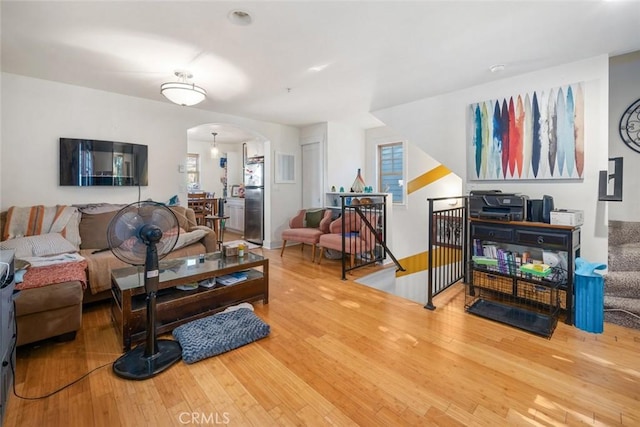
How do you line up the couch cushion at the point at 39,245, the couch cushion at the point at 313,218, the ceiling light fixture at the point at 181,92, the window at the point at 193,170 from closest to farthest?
the couch cushion at the point at 39,245 < the ceiling light fixture at the point at 181,92 < the couch cushion at the point at 313,218 < the window at the point at 193,170

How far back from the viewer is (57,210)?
10.5 ft

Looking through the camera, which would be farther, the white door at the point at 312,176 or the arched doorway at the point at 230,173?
the arched doorway at the point at 230,173

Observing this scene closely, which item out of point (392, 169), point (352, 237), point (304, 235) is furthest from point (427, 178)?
point (304, 235)

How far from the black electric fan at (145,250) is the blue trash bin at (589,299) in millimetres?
3103

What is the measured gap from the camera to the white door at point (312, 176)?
5.59 m

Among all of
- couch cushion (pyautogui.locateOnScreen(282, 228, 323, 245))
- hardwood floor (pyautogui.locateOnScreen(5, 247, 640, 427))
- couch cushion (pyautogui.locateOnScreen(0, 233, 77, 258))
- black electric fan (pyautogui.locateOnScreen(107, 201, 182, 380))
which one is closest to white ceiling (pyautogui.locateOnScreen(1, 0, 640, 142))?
black electric fan (pyautogui.locateOnScreen(107, 201, 182, 380))

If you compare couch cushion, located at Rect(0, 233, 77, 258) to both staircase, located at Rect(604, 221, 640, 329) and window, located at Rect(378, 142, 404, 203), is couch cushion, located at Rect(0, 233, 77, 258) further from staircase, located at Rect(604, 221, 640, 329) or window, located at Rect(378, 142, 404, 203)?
window, located at Rect(378, 142, 404, 203)

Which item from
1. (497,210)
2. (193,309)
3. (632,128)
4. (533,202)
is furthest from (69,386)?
(632,128)

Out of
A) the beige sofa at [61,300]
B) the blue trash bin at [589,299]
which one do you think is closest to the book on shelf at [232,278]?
the beige sofa at [61,300]

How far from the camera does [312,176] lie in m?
5.74

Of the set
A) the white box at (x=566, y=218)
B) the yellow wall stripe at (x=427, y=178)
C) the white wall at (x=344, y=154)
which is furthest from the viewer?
the white wall at (x=344, y=154)

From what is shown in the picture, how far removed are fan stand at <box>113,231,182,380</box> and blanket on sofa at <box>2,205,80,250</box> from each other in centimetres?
187

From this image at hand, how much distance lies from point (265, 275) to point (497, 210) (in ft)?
7.62

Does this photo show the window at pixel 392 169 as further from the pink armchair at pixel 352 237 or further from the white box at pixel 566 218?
the white box at pixel 566 218
